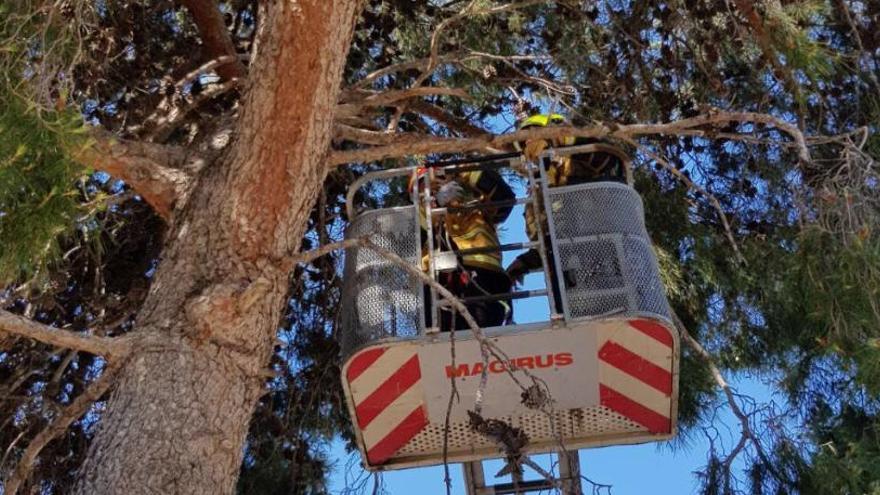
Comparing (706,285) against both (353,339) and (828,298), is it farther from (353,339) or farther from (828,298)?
(353,339)

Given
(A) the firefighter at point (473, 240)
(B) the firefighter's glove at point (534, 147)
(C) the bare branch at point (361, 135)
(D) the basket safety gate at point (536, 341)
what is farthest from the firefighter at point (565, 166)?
(C) the bare branch at point (361, 135)

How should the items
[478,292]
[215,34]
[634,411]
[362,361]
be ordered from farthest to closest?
[215,34]
[478,292]
[634,411]
[362,361]

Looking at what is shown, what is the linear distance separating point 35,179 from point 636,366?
6.94 feet

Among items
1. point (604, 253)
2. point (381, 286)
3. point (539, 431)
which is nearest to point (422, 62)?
point (381, 286)

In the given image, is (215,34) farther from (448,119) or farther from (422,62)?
(448,119)

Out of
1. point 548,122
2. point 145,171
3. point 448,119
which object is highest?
point 448,119

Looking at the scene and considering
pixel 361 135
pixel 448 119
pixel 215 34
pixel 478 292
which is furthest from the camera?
pixel 448 119

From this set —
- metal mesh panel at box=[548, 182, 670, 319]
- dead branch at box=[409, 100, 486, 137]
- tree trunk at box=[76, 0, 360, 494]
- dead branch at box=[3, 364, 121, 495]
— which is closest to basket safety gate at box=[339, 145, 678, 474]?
metal mesh panel at box=[548, 182, 670, 319]

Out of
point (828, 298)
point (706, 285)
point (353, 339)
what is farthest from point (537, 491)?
point (706, 285)

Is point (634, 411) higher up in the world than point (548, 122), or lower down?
lower down

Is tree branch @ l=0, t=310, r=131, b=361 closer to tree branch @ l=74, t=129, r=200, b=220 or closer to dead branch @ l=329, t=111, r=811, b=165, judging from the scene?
tree branch @ l=74, t=129, r=200, b=220

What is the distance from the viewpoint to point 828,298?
4484 mm

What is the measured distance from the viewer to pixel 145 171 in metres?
4.28

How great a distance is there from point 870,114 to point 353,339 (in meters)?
2.77
